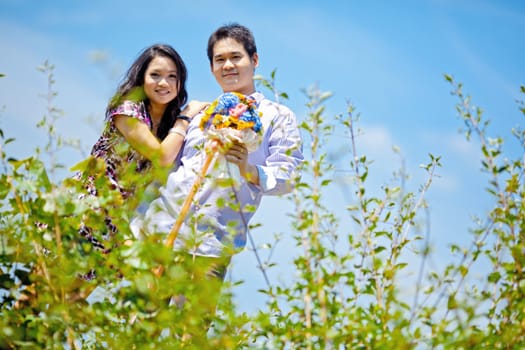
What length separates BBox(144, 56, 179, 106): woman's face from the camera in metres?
3.78

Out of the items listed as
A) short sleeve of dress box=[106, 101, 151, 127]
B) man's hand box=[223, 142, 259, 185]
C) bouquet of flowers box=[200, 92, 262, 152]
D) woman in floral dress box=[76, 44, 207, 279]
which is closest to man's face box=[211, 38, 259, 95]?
woman in floral dress box=[76, 44, 207, 279]

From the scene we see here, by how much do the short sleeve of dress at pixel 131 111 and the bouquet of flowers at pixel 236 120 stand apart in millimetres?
666

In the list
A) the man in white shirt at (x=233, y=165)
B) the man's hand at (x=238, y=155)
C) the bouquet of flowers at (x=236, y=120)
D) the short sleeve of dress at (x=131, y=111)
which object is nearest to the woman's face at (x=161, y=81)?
the short sleeve of dress at (x=131, y=111)

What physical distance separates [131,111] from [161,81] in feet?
0.91

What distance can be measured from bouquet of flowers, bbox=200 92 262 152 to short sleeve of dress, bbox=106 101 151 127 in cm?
67

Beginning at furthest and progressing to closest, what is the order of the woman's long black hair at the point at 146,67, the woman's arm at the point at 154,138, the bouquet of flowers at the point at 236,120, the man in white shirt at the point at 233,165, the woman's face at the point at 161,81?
the woman's long black hair at the point at 146,67
the woman's face at the point at 161,81
the woman's arm at the point at 154,138
the man in white shirt at the point at 233,165
the bouquet of flowers at the point at 236,120

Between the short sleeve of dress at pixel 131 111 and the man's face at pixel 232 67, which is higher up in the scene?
the man's face at pixel 232 67

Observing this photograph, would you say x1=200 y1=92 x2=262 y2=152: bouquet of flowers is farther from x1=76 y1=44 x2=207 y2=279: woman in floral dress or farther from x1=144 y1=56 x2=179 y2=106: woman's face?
x1=144 y1=56 x2=179 y2=106: woman's face

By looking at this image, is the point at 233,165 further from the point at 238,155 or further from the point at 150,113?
the point at 150,113

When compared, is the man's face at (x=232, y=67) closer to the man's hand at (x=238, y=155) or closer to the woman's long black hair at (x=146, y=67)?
the woman's long black hair at (x=146, y=67)

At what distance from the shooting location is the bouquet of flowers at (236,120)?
292cm

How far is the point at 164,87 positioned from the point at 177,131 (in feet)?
1.12

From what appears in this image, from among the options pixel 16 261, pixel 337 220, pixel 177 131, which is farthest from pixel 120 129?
pixel 337 220

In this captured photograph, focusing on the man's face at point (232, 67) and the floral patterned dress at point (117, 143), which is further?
the man's face at point (232, 67)
